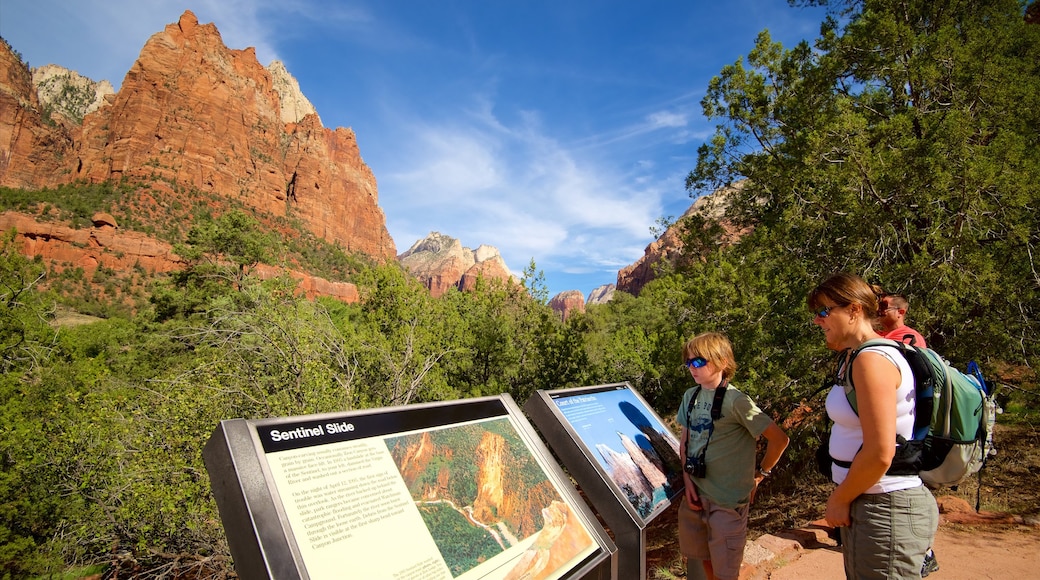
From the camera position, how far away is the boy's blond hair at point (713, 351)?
9.36 ft

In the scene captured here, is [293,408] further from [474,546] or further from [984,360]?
[984,360]

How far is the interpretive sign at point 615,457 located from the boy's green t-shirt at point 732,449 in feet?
1.30

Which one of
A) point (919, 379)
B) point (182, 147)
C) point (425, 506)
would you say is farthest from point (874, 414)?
point (182, 147)

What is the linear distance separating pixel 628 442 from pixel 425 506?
1779mm

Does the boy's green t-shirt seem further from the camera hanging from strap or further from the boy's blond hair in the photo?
the boy's blond hair

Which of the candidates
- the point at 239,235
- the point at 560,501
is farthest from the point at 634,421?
the point at 239,235

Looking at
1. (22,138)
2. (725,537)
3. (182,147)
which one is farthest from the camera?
(22,138)

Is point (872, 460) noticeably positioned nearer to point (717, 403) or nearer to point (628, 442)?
point (717, 403)

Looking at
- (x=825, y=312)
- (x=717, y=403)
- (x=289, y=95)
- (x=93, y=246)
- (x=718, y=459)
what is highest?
(x=289, y=95)

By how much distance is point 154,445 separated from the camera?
193 inches

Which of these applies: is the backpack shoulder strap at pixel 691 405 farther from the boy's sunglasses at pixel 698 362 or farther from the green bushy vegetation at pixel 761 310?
the green bushy vegetation at pixel 761 310

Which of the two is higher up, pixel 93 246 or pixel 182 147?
pixel 182 147

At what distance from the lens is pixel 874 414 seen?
5.71ft

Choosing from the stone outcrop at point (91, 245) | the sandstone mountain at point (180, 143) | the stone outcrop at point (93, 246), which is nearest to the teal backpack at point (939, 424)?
the stone outcrop at point (93, 246)
